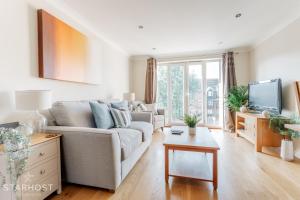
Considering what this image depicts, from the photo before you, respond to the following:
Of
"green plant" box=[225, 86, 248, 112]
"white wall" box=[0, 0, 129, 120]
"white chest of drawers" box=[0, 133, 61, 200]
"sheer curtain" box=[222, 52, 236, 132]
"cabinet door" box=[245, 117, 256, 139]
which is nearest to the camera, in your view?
"white chest of drawers" box=[0, 133, 61, 200]

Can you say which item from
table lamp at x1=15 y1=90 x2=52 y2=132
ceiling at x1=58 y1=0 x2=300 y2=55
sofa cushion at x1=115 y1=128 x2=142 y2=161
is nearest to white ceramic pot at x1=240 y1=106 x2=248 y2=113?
ceiling at x1=58 y1=0 x2=300 y2=55

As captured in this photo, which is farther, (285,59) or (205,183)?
(285,59)

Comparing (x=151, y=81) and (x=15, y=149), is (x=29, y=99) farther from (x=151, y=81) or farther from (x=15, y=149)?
(x=151, y=81)

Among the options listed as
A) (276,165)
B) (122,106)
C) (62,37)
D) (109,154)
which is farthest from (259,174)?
(62,37)

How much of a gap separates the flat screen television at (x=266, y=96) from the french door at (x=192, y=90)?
3.65 feet

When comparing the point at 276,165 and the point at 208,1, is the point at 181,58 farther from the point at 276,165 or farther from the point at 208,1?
the point at 276,165

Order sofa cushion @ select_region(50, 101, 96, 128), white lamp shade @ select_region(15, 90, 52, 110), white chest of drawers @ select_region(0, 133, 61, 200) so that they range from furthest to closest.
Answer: sofa cushion @ select_region(50, 101, 96, 128) < white lamp shade @ select_region(15, 90, 52, 110) < white chest of drawers @ select_region(0, 133, 61, 200)

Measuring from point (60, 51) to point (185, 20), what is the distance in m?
2.06

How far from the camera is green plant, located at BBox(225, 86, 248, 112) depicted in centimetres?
408

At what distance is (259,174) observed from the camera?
2.08 metres

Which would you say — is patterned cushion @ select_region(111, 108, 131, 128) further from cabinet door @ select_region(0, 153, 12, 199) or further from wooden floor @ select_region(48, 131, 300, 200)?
cabinet door @ select_region(0, 153, 12, 199)

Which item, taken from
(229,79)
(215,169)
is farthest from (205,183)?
(229,79)

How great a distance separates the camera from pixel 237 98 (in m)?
4.11

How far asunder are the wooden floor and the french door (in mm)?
2382
